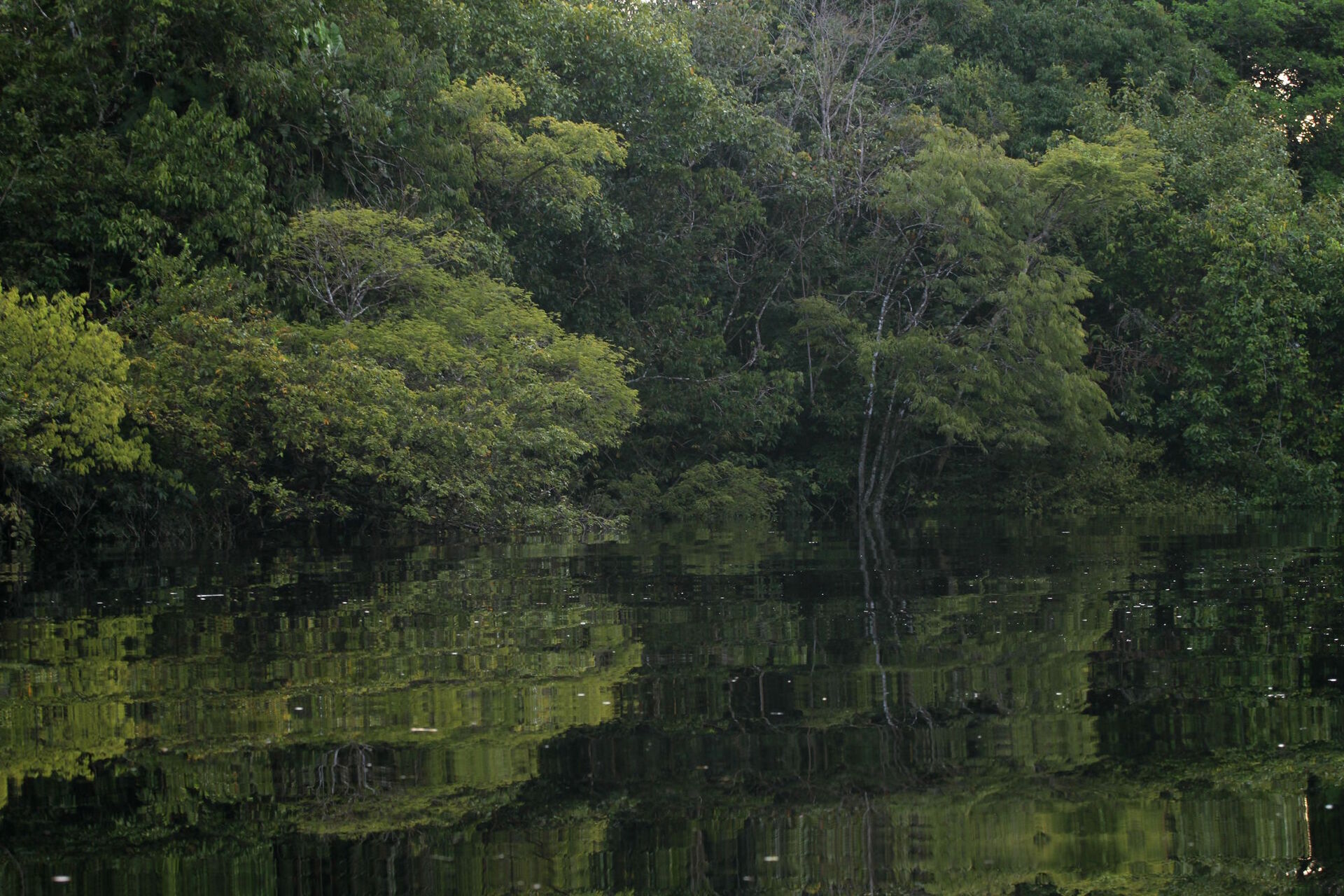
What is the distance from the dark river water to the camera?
12.7ft

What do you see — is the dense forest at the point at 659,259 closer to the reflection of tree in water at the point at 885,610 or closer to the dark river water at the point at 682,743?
the reflection of tree in water at the point at 885,610

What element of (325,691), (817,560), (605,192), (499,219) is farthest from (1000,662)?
(605,192)

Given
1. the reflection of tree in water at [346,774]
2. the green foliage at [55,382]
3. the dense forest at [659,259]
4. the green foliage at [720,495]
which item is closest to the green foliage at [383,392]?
the dense forest at [659,259]

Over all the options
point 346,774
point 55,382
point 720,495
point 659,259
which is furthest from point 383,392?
point 659,259

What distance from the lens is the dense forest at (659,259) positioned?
17.2m

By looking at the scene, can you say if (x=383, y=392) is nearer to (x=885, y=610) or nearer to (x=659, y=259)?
(x=885, y=610)

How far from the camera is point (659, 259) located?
94.7 feet

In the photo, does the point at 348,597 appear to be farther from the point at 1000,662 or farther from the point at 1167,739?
the point at 1167,739

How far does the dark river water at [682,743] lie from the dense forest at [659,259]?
7207mm

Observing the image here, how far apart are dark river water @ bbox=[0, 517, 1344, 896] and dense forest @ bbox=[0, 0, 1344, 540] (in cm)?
721

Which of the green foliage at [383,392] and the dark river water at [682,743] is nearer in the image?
the dark river water at [682,743]

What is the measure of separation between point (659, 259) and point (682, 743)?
2418 centimetres

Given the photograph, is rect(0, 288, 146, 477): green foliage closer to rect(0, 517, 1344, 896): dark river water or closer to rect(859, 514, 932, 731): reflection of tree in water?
rect(0, 517, 1344, 896): dark river water

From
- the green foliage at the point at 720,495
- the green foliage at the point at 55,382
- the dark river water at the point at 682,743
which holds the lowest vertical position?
the dark river water at the point at 682,743
